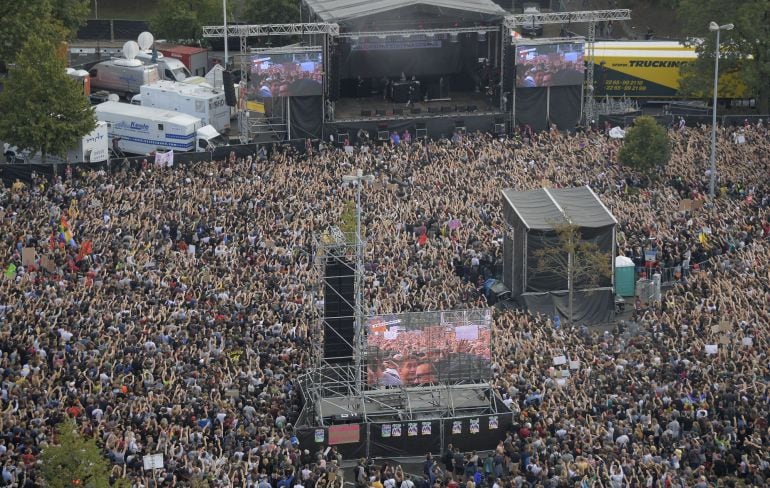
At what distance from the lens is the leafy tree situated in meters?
70.8

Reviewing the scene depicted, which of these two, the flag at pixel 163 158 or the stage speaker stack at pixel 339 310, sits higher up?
the flag at pixel 163 158

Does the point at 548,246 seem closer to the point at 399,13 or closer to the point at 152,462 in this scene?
the point at 152,462

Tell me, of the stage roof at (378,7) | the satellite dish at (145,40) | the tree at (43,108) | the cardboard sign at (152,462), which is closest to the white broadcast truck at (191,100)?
the stage roof at (378,7)

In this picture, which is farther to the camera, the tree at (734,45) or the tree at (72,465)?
the tree at (734,45)

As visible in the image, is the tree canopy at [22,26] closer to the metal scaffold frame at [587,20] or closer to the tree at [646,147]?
the metal scaffold frame at [587,20]

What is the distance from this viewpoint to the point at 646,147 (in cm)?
5091

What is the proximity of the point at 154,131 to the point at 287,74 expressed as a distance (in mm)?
5338

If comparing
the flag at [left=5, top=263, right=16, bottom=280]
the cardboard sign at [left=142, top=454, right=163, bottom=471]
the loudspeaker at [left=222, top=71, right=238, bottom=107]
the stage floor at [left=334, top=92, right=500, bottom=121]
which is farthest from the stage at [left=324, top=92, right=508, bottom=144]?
the cardboard sign at [left=142, top=454, right=163, bottom=471]

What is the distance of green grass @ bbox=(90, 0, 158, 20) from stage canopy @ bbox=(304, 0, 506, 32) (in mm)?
24972

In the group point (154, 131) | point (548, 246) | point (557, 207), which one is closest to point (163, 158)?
point (154, 131)

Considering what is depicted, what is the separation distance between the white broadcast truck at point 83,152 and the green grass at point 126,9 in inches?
1035

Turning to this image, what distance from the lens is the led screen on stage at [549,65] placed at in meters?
56.7

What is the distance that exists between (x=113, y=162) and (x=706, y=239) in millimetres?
19557

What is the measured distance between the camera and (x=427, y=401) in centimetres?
3403
